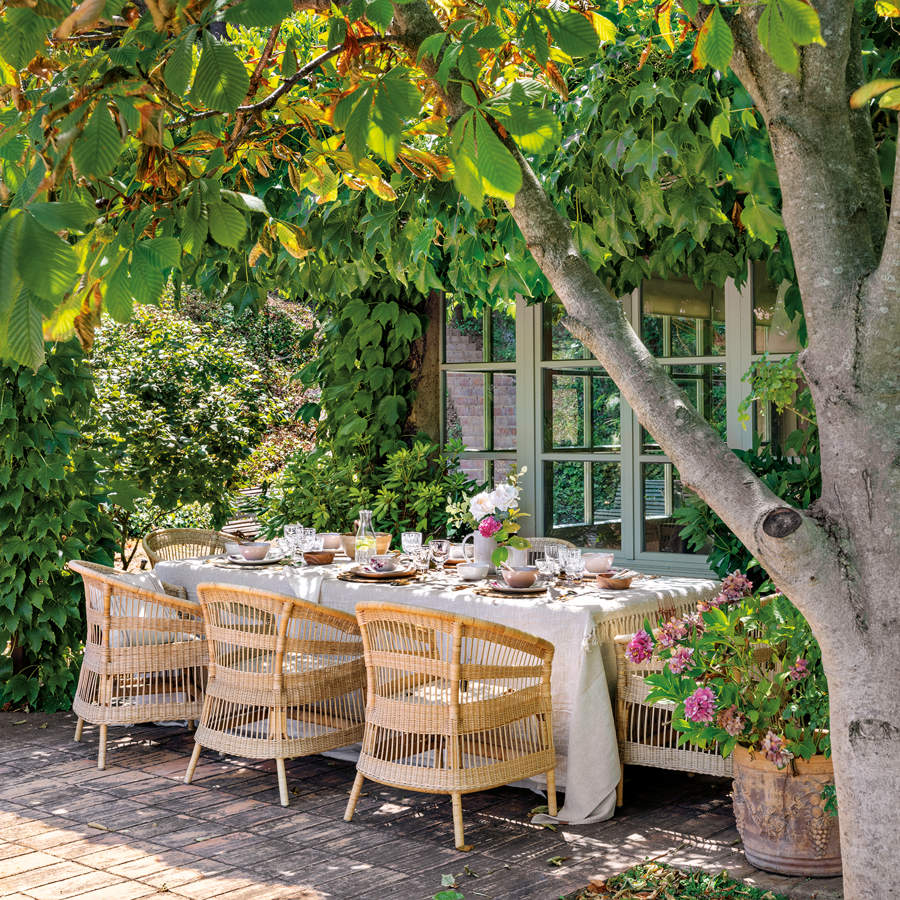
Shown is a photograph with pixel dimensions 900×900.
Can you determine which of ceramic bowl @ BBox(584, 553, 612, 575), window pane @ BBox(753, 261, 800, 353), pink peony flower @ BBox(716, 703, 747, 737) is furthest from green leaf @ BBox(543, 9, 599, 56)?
window pane @ BBox(753, 261, 800, 353)

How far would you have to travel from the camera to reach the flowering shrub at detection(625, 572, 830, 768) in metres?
3.50

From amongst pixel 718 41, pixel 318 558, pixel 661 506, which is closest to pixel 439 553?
pixel 318 558

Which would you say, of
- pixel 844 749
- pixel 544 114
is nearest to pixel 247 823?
pixel 844 749

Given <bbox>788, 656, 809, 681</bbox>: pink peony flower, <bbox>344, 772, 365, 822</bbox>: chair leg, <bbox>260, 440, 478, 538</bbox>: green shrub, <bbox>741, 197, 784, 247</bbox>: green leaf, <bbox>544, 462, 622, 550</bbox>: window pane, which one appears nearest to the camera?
<bbox>741, 197, 784, 247</bbox>: green leaf

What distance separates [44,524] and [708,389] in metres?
3.49

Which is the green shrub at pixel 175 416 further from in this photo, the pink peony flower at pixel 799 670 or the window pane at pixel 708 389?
the pink peony flower at pixel 799 670

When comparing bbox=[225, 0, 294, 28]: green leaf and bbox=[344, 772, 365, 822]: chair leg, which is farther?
bbox=[344, 772, 365, 822]: chair leg

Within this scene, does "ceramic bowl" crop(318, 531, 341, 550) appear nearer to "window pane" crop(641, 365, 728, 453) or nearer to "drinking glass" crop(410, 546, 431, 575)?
"drinking glass" crop(410, 546, 431, 575)

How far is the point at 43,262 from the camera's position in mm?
1289

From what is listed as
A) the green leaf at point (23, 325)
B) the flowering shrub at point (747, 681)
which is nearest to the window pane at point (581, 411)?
the flowering shrub at point (747, 681)

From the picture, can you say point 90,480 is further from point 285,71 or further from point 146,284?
point 146,284

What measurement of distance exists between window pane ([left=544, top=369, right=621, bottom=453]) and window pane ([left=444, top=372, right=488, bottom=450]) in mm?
489

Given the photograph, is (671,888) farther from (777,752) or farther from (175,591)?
(175,591)

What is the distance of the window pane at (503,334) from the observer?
6586 millimetres
